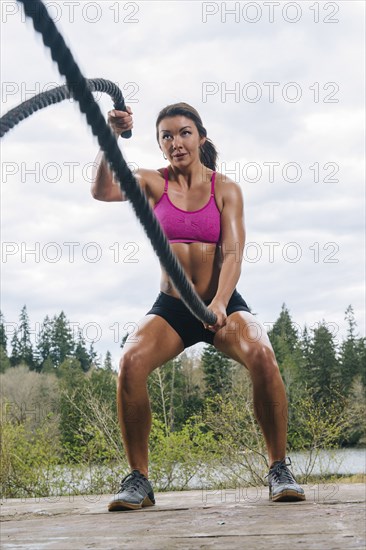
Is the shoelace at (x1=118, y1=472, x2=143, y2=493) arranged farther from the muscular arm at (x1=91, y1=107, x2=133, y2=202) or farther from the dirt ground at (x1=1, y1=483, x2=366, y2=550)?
the muscular arm at (x1=91, y1=107, x2=133, y2=202)

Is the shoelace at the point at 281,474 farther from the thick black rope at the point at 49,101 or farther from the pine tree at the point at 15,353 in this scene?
the pine tree at the point at 15,353

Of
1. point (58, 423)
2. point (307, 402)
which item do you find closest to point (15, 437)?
point (58, 423)

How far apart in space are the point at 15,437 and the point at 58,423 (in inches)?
43.3

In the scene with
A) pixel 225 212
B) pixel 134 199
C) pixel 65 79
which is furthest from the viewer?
pixel 225 212

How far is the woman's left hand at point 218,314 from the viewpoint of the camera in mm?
2865

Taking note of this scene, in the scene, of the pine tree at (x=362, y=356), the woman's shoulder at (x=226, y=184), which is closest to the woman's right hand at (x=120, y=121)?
the woman's shoulder at (x=226, y=184)

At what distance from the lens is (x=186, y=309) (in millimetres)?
3104

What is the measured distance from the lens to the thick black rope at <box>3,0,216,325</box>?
1390 mm

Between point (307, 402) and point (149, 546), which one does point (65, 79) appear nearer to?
point (149, 546)

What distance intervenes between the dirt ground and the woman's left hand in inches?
29.0

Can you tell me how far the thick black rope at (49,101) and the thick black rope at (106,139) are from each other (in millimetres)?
255

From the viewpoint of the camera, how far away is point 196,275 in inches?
124

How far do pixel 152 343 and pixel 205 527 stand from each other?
86 cm

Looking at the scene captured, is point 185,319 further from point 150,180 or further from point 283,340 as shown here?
point 283,340
